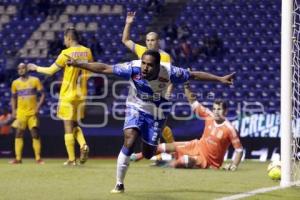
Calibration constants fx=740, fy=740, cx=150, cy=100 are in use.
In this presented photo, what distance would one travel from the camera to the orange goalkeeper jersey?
13.8 metres

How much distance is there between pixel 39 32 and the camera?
28.4 m

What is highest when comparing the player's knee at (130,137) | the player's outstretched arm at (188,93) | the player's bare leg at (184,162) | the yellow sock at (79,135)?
the player's outstretched arm at (188,93)

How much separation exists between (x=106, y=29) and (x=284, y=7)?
18.6m

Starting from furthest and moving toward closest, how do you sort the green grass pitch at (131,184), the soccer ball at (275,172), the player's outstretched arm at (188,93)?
the player's outstretched arm at (188,93) → the soccer ball at (275,172) → the green grass pitch at (131,184)

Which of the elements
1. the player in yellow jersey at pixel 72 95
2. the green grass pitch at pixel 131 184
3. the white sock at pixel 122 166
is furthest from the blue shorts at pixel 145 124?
the player in yellow jersey at pixel 72 95

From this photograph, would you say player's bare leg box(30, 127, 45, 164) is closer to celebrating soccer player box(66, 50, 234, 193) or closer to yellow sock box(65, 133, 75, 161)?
yellow sock box(65, 133, 75, 161)

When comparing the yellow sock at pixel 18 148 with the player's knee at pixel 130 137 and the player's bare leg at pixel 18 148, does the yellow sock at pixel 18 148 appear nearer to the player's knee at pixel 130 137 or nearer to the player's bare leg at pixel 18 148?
the player's bare leg at pixel 18 148

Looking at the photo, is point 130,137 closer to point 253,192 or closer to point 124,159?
point 124,159

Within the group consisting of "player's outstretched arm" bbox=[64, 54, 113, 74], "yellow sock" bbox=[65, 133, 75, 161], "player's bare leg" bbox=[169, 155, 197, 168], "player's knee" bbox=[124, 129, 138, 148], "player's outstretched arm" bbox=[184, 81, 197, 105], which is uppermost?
"player's outstretched arm" bbox=[64, 54, 113, 74]

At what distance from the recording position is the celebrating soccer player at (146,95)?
867 centimetres

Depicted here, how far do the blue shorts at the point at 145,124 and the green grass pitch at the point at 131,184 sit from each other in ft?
2.15

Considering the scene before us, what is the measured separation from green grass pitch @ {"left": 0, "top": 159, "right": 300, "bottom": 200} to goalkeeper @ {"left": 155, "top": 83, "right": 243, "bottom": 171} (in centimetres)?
105

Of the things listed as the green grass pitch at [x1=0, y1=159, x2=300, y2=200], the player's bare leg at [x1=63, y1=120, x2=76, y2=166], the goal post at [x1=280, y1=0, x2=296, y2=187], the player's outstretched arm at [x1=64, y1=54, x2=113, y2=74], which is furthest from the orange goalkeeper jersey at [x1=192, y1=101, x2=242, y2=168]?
the player's outstretched arm at [x1=64, y1=54, x2=113, y2=74]

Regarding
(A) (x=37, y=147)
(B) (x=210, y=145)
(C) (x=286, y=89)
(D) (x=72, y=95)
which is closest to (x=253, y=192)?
(C) (x=286, y=89)
